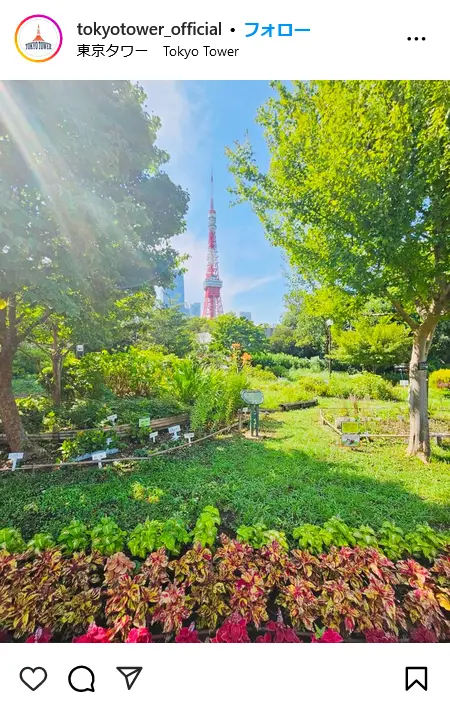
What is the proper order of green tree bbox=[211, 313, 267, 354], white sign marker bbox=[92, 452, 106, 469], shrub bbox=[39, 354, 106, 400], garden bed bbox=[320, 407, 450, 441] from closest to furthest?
white sign marker bbox=[92, 452, 106, 469], garden bed bbox=[320, 407, 450, 441], shrub bbox=[39, 354, 106, 400], green tree bbox=[211, 313, 267, 354]

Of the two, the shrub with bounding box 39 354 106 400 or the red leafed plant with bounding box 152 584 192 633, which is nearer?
the red leafed plant with bounding box 152 584 192 633

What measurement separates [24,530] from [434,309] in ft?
14.0

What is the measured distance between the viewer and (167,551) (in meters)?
1.51

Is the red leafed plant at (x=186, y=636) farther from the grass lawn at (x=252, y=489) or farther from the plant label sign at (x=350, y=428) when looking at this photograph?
the plant label sign at (x=350, y=428)

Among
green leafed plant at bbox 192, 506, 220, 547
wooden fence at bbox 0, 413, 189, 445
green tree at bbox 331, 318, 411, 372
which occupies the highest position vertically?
green tree at bbox 331, 318, 411, 372

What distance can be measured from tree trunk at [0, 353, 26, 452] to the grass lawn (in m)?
0.48

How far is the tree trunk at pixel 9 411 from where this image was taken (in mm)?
2836

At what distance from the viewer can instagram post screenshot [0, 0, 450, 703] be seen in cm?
107

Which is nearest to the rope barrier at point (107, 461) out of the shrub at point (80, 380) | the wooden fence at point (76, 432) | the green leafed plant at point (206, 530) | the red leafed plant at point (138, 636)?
the wooden fence at point (76, 432)
